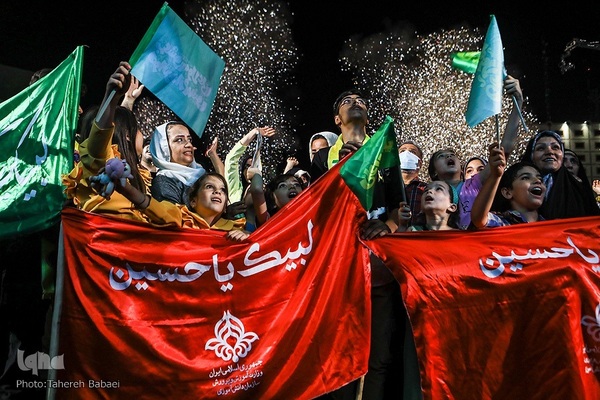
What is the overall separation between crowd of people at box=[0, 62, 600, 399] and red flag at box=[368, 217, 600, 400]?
0.31 m

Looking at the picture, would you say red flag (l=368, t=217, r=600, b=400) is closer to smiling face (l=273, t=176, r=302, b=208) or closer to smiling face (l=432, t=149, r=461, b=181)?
smiling face (l=273, t=176, r=302, b=208)

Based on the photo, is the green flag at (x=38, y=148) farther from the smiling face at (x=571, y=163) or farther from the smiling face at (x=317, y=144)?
the smiling face at (x=571, y=163)

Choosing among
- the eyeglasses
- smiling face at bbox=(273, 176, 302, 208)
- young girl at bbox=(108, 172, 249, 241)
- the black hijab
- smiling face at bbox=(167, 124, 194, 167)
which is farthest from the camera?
the eyeglasses

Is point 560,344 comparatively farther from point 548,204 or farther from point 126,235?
point 126,235

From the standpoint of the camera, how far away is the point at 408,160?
627 centimetres

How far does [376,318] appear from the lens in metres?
4.49

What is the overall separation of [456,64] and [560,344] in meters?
2.59

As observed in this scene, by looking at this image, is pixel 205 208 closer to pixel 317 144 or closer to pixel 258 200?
pixel 258 200

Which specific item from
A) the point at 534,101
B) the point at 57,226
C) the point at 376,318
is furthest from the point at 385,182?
the point at 534,101

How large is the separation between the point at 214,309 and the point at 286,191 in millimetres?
1458

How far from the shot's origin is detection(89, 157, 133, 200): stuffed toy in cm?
394
